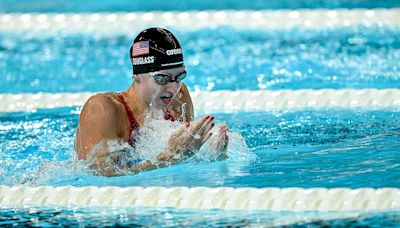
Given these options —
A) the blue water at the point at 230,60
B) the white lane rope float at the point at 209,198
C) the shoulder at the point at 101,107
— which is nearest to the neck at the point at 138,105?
the shoulder at the point at 101,107

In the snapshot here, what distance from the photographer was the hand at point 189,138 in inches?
129

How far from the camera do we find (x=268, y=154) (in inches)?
156

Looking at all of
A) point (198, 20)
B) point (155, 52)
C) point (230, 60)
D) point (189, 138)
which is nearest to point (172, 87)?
point (155, 52)

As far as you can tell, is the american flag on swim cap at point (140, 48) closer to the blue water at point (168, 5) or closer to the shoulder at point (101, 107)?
the shoulder at point (101, 107)

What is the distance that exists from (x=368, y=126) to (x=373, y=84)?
1275mm

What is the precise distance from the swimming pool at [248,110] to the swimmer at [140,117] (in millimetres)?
100

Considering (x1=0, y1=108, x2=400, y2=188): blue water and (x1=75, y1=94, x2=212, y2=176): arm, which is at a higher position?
(x1=75, y1=94, x2=212, y2=176): arm

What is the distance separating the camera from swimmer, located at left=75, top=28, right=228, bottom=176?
11.1 ft

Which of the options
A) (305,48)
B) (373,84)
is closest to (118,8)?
(305,48)

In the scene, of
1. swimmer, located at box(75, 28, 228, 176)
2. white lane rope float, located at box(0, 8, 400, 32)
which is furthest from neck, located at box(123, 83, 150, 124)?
white lane rope float, located at box(0, 8, 400, 32)

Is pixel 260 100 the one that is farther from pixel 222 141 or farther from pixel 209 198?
pixel 209 198

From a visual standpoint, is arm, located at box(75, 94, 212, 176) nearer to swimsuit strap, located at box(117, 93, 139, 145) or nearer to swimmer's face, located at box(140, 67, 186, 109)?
swimsuit strap, located at box(117, 93, 139, 145)

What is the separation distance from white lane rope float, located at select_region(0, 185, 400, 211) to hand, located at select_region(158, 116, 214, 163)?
146 mm

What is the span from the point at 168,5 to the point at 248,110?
4.34 m
